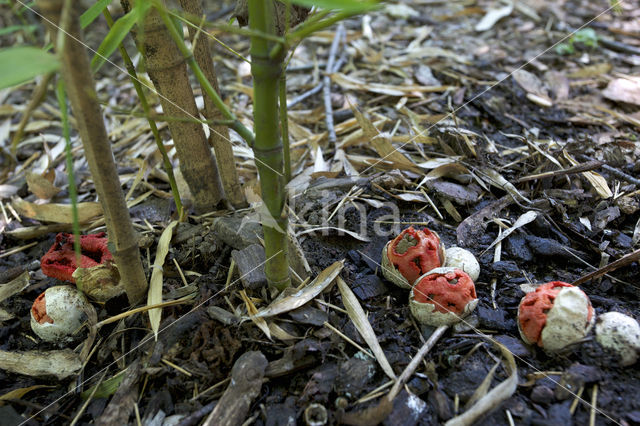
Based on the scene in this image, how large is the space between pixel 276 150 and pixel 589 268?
1.18m

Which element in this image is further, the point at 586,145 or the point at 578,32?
the point at 578,32

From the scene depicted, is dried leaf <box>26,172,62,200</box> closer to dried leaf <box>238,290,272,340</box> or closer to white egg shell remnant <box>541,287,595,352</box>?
dried leaf <box>238,290,272,340</box>

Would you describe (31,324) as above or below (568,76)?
above

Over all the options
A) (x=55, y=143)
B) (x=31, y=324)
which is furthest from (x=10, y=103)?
(x=31, y=324)

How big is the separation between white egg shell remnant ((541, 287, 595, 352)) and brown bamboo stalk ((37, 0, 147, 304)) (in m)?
1.14

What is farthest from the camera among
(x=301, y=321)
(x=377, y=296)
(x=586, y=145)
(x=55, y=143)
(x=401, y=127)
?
(x=55, y=143)

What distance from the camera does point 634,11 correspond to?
367cm

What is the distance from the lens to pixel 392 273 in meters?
1.50

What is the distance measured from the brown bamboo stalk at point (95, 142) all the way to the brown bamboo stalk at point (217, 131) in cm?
41

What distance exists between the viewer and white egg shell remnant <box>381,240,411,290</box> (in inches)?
58.4

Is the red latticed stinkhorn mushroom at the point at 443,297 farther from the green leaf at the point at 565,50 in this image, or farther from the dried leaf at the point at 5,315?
the green leaf at the point at 565,50

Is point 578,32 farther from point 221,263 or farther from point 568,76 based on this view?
point 221,263

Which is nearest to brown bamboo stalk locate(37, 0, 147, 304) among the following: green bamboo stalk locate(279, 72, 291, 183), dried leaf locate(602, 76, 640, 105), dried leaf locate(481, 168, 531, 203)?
green bamboo stalk locate(279, 72, 291, 183)

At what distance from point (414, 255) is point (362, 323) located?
26 centimetres
